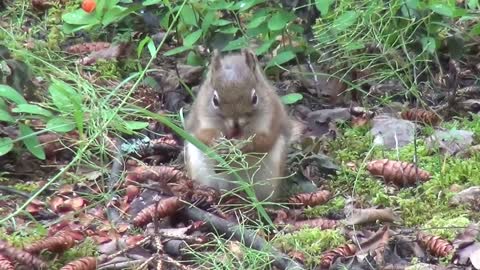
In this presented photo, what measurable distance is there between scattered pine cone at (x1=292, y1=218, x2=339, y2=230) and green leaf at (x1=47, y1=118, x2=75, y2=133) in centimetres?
114

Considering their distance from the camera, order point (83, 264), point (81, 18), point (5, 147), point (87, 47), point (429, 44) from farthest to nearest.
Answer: point (87, 47)
point (81, 18)
point (429, 44)
point (5, 147)
point (83, 264)

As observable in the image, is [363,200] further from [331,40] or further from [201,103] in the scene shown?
[331,40]

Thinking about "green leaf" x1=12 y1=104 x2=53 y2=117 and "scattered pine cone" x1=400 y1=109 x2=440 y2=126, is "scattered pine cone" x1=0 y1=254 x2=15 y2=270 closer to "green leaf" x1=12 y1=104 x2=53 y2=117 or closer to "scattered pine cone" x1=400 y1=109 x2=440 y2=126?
"green leaf" x1=12 y1=104 x2=53 y2=117

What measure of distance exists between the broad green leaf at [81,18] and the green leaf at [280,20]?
1.07 m

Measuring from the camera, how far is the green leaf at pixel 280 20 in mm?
5945

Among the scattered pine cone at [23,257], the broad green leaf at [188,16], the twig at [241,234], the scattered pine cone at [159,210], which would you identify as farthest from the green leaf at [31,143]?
the broad green leaf at [188,16]

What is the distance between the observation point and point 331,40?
6125mm

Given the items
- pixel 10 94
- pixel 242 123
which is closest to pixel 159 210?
pixel 242 123

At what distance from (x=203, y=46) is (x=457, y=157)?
6.17 ft

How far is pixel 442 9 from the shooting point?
5.84 metres

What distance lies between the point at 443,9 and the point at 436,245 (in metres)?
1.90

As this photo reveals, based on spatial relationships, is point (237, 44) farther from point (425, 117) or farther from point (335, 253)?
point (335, 253)

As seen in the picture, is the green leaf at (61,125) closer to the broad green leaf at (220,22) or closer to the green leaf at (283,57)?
the broad green leaf at (220,22)

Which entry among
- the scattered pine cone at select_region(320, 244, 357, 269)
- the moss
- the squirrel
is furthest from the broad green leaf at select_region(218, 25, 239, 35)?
the scattered pine cone at select_region(320, 244, 357, 269)
